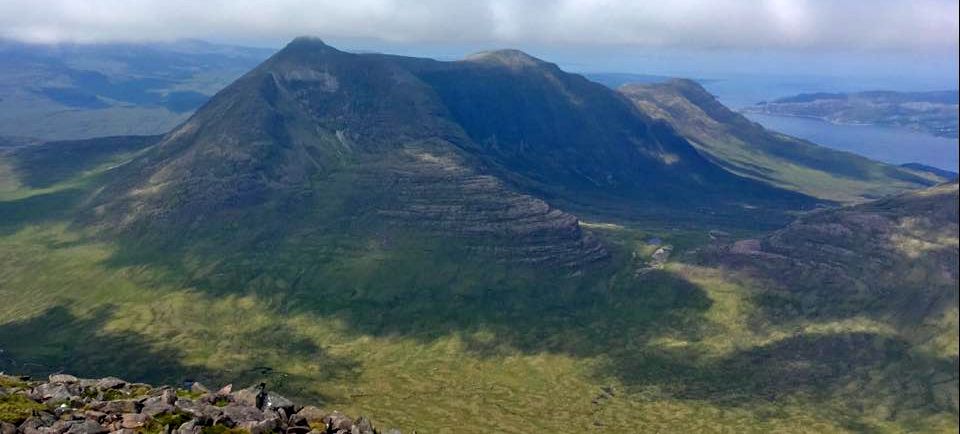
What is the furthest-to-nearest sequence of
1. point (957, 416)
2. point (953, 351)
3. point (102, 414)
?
point (102, 414), point (953, 351), point (957, 416)

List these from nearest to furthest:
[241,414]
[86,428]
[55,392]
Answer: [86,428] < [241,414] < [55,392]

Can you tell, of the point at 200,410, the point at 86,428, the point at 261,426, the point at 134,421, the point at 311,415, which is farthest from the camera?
the point at 311,415

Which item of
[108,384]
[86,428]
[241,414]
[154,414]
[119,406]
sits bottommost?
[108,384]

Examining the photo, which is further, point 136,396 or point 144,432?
point 136,396

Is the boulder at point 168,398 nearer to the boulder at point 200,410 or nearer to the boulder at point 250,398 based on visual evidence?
the boulder at point 200,410

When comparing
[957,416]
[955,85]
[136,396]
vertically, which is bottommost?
[136,396]

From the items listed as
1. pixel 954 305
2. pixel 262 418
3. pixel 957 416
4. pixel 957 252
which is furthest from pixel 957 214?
pixel 262 418

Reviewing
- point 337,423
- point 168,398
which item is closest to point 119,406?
point 168,398

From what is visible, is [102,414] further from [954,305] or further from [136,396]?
[954,305]

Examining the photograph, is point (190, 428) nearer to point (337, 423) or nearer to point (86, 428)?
point (86, 428)
